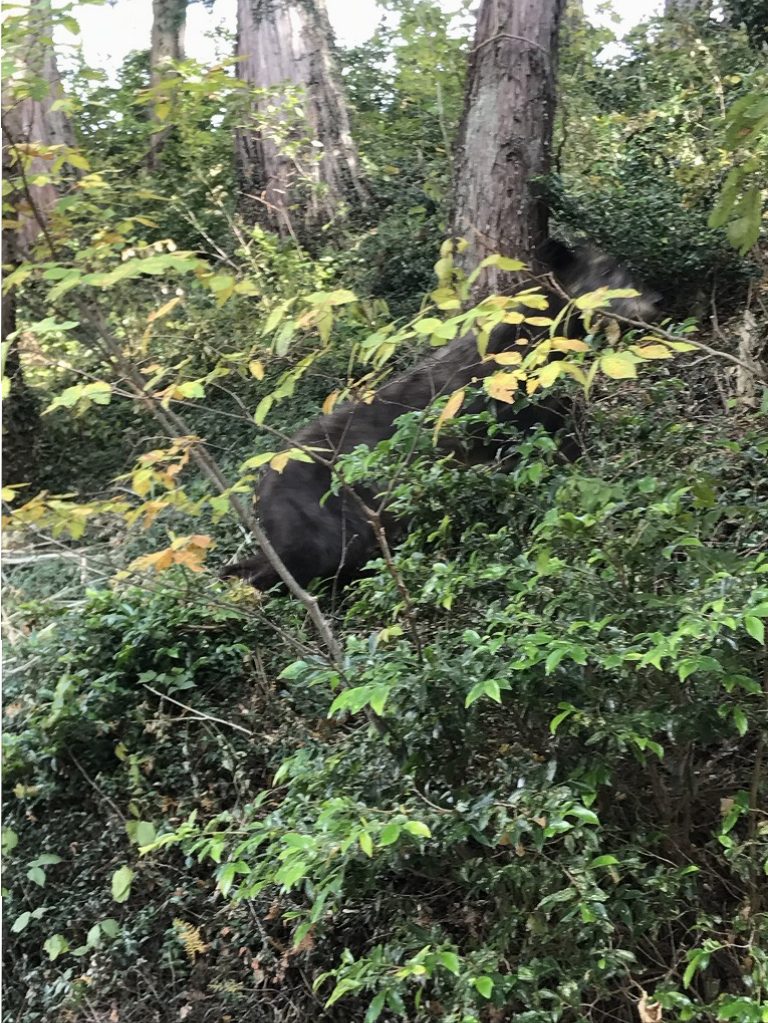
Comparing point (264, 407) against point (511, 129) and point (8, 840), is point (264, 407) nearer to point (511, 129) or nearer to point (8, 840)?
point (8, 840)

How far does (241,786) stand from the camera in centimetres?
279

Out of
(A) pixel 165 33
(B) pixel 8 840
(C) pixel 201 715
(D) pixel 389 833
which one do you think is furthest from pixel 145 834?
(A) pixel 165 33

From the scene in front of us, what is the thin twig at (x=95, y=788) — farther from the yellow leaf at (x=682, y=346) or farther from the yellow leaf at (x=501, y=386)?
the yellow leaf at (x=682, y=346)

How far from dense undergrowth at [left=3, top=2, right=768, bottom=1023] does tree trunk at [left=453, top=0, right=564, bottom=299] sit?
60.5 inches

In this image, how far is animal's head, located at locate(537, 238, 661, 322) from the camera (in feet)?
14.4

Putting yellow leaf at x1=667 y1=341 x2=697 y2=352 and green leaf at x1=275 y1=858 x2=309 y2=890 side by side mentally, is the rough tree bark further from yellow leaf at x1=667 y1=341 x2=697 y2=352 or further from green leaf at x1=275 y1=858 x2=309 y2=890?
yellow leaf at x1=667 y1=341 x2=697 y2=352

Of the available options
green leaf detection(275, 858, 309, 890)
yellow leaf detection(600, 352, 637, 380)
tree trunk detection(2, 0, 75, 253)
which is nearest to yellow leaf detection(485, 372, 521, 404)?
yellow leaf detection(600, 352, 637, 380)

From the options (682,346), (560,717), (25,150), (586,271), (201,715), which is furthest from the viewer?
(586,271)

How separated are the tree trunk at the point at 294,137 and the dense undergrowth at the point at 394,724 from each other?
8.71 ft

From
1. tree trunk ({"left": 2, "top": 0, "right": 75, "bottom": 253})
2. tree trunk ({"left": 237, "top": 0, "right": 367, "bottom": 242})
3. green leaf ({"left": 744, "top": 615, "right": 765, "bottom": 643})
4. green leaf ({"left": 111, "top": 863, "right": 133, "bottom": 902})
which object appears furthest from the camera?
tree trunk ({"left": 237, "top": 0, "right": 367, "bottom": 242})

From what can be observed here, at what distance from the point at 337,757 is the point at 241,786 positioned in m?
0.81

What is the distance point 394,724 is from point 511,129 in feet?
14.0

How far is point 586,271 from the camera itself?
4.52 m

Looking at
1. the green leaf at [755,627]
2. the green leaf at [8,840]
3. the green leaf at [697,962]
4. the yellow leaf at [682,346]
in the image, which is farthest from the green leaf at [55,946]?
the yellow leaf at [682,346]
